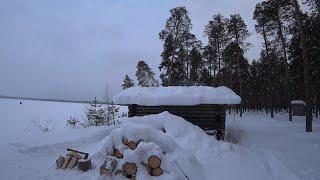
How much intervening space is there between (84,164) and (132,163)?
6.45 ft

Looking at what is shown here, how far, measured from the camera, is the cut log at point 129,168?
7668mm

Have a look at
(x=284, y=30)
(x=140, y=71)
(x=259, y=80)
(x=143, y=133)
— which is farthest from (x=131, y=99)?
(x=259, y=80)

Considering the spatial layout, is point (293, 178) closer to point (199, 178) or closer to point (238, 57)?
point (199, 178)

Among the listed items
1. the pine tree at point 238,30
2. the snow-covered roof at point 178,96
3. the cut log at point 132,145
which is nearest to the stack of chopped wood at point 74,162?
the cut log at point 132,145

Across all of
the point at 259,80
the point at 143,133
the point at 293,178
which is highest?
the point at 259,80

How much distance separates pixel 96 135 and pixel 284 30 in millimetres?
19568

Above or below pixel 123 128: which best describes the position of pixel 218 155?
below

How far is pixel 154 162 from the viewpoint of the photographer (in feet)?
25.2

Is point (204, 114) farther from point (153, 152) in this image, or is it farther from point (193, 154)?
point (153, 152)

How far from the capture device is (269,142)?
14555mm

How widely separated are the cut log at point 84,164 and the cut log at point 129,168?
1.76m

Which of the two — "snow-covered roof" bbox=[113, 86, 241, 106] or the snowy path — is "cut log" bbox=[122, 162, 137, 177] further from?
"snow-covered roof" bbox=[113, 86, 241, 106]

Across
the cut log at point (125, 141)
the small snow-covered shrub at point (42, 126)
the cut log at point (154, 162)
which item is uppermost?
the cut log at point (125, 141)

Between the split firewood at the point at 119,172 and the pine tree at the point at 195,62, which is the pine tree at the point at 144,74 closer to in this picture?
the pine tree at the point at 195,62
